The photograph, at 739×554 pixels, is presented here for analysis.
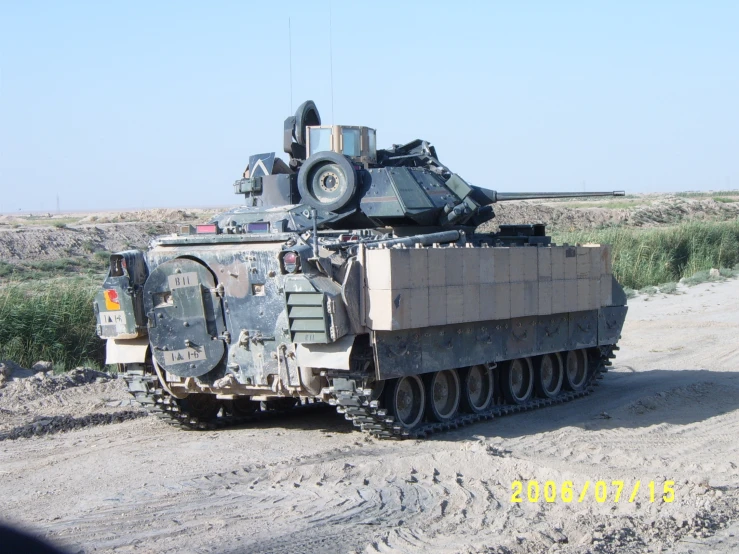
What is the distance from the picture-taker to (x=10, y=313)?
1409cm

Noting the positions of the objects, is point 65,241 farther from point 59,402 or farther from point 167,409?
point 167,409

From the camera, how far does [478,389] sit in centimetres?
1150

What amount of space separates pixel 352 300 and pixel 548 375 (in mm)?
4385

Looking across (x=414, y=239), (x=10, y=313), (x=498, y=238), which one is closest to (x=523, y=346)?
(x=498, y=238)

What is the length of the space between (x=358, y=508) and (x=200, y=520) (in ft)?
3.69

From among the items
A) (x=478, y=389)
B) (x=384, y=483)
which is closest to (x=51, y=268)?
(x=478, y=389)

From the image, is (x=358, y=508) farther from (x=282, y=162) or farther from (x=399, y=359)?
(x=282, y=162)

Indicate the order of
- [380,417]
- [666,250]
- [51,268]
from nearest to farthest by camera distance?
[380,417], [666,250], [51,268]

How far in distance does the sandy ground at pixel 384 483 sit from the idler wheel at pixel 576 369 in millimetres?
790

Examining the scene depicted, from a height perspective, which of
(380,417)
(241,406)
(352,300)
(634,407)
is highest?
(352,300)

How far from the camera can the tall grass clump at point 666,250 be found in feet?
91.0

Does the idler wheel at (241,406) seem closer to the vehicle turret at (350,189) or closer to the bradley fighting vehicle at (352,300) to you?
the bradley fighting vehicle at (352,300)

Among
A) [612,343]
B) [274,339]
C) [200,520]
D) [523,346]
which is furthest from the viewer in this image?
[612,343]

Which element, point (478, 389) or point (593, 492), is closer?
point (593, 492)
